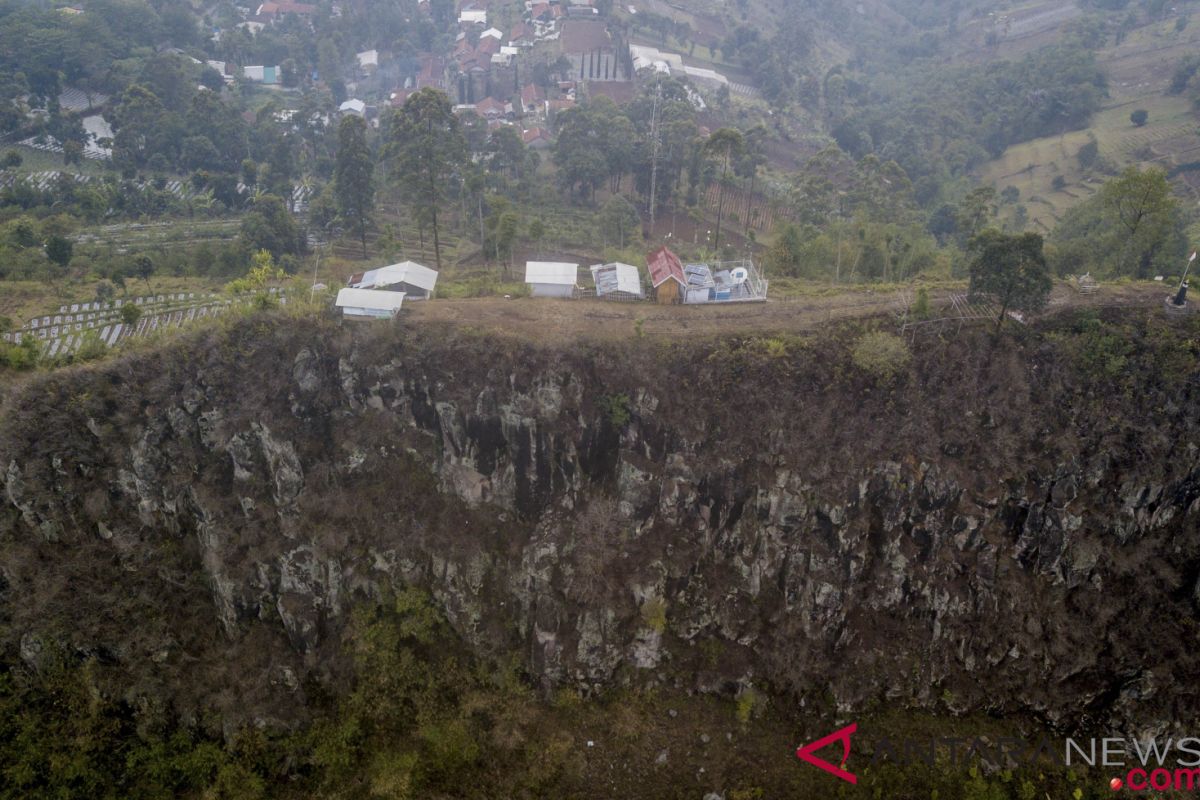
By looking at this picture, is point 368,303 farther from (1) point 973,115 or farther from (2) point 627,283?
(1) point 973,115

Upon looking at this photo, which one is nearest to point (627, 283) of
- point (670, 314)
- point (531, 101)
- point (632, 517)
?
point (670, 314)

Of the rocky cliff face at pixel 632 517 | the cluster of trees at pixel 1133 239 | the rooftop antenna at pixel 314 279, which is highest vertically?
the cluster of trees at pixel 1133 239

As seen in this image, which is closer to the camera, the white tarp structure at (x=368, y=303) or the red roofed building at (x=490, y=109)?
the white tarp structure at (x=368, y=303)

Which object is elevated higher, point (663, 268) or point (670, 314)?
point (663, 268)

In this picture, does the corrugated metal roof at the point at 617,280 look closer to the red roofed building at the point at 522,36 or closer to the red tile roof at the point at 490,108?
the red tile roof at the point at 490,108

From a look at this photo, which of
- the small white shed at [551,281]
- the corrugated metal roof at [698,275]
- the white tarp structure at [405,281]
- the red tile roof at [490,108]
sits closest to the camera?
the white tarp structure at [405,281]

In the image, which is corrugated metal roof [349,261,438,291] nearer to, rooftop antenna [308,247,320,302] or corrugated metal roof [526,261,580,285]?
rooftop antenna [308,247,320,302]

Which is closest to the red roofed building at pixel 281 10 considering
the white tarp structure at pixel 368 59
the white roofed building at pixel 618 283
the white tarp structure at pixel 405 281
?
A: the white tarp structure at pixel 368 59
